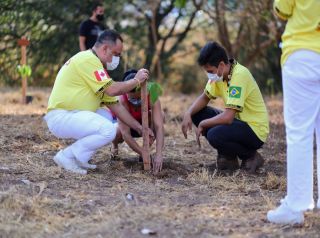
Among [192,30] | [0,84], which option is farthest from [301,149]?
[192,30]

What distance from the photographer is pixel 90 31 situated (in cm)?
919

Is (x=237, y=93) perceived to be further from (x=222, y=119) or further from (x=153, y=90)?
(x=153, y=90)

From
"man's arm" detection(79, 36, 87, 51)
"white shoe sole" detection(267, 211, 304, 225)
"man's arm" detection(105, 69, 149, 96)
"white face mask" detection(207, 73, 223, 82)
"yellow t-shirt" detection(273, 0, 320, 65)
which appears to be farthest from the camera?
"man's arm" detection(79, 36, 87, 51)

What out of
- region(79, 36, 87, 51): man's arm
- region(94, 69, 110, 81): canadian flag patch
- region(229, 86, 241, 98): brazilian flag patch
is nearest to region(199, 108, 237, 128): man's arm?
region(229, 86, 241, 98): brazilian flag patch

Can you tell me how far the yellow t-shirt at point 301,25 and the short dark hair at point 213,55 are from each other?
4.30 feet

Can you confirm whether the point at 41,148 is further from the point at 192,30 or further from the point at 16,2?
the point at 192,30

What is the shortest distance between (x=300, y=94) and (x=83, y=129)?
1.91m

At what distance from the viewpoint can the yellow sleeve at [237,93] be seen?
4.91 meters

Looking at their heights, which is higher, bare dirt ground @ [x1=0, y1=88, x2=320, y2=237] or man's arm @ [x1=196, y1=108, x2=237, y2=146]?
man's arm @ [x1=196, y1=108, x2=237, y2=146]

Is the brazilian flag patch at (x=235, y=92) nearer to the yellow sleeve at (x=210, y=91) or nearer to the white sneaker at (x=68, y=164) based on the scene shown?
the yellow sleeve at (x=210, y=91)

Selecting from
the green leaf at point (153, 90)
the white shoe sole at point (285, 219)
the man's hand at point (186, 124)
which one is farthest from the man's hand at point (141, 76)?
the white shoe sole at point (285, 219)

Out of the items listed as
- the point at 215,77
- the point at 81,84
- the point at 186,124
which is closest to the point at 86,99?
the point at 81,84

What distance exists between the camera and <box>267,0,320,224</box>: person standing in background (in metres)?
3.47

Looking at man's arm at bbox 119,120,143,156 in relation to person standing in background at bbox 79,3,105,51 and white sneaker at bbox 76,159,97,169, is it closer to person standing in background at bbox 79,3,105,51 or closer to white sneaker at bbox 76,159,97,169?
white sneaker at bbox 76,159,97,169
